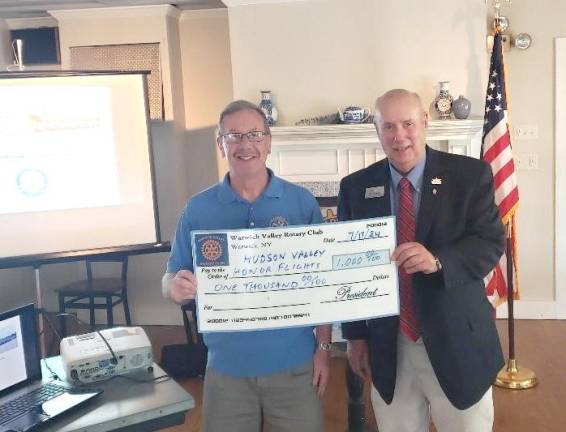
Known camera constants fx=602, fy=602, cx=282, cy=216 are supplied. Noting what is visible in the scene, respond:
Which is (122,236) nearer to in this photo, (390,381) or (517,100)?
(390,381)

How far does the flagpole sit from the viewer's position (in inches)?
136

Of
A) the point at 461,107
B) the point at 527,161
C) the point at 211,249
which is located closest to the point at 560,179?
the point at 527,161

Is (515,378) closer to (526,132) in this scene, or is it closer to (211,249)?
(526,132)

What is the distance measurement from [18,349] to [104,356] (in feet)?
0.79

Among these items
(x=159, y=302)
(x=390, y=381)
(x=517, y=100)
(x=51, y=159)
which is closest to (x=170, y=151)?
(x=159, y=302)

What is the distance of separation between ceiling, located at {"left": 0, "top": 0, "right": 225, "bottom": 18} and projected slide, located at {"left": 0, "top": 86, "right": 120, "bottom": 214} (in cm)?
147

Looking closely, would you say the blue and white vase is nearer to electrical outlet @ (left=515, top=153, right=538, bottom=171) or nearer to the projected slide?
the projected slide

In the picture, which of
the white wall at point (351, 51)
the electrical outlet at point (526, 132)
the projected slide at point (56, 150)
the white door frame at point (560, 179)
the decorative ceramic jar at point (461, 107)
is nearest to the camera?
the projected slide at point (56, 150)

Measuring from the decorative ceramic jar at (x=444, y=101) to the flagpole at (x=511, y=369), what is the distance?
38.0 inches

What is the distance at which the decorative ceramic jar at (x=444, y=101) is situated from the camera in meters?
4.11

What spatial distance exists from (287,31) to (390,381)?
3.18 metres

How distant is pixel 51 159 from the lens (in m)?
3.23

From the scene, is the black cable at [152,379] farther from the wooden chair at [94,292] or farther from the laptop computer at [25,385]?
the wooden chair at [94,292]

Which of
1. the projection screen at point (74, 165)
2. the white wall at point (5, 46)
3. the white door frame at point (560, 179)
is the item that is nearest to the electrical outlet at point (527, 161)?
the white door frame at point (560, 179)
